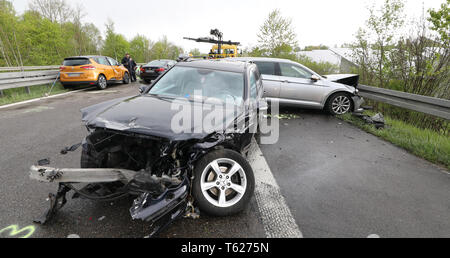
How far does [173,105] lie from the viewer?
2.86 meters

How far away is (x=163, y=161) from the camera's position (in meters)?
2.24

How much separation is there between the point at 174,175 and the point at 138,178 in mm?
319

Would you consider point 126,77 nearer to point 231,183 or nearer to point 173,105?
point 173,105

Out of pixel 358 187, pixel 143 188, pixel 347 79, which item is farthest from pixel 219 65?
pixel 347 79

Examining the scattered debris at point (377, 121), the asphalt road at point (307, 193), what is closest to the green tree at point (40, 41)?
the asphalt road at point (307, 193)

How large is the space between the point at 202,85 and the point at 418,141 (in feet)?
15.6

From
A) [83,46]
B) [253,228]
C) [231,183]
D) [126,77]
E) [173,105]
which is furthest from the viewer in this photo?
[83,46]

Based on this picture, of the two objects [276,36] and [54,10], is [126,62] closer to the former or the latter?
[276,36]

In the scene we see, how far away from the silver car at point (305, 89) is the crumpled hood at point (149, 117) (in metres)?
4.60

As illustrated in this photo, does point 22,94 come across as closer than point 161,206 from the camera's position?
No

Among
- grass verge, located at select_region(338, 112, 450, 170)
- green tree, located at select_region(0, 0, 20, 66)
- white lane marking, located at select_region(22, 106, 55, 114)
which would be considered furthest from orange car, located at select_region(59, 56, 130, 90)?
green tree, located at select_region(0, 0, 20, 66)

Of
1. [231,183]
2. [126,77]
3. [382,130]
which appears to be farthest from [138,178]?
[126,77]

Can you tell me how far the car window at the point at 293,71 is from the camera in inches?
284

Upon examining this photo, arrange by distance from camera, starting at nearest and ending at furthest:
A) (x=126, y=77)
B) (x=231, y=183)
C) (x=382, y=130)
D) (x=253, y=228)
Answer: (x=253, y=228) < (x=231, y=183) < (x=382, y=130) < (x=126, y=77)
